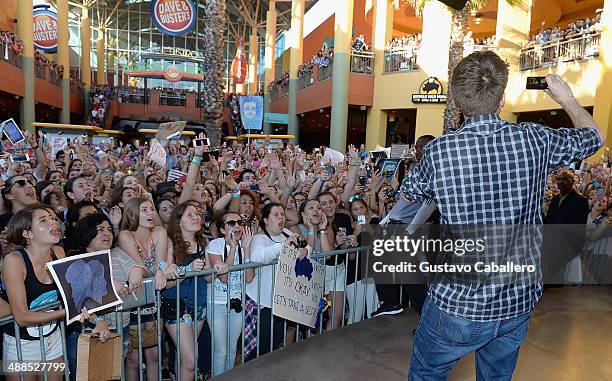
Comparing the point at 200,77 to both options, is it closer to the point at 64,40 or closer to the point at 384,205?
the point at 64,40

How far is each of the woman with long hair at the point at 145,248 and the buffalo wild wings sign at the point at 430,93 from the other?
55.7ft

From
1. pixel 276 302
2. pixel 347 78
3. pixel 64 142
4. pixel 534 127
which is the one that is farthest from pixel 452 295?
pixel 347 78

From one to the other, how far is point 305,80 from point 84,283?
24684 mm

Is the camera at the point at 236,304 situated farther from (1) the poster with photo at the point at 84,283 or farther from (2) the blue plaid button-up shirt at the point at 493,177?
(2) the blue plaid button-up shirt at the point at 493,177

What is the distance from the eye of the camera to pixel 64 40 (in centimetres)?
2786

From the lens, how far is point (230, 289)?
3.99 m

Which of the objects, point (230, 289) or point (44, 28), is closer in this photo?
point (230, 289)

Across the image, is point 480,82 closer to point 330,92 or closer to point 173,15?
point 173,15

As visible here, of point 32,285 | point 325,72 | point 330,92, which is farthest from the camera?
point 325,72

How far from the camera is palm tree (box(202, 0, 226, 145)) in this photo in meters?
13.9

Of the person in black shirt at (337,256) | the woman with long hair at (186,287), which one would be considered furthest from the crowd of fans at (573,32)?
the woman with long hair at (186,287)

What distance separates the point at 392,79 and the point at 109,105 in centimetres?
2139

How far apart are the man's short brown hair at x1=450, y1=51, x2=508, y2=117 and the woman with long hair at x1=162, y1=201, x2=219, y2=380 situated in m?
2.29

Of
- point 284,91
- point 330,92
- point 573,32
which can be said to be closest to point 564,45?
point 573,32
